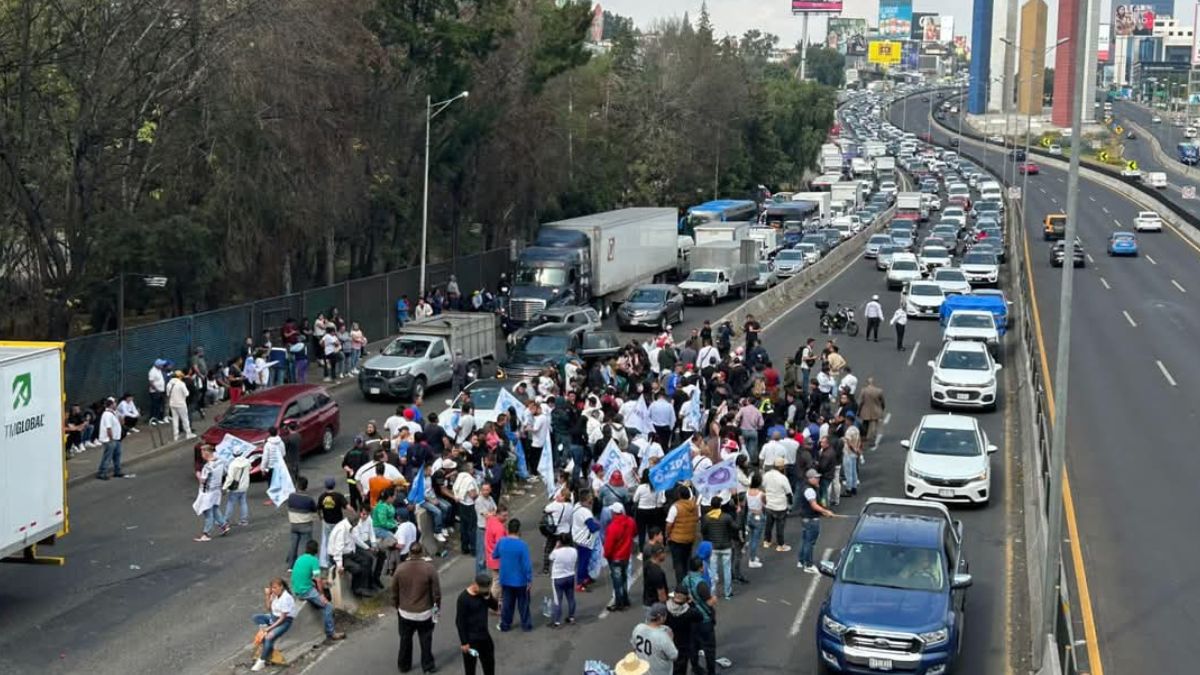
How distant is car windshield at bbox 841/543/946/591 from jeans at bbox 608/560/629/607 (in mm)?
2744

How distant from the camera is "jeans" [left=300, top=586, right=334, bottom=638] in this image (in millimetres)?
16536

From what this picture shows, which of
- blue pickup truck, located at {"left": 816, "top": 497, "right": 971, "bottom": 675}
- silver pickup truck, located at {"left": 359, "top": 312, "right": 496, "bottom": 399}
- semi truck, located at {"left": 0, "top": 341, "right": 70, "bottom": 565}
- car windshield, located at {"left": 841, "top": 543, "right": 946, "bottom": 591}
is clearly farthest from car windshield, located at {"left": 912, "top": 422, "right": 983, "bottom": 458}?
semi truck, located at {"left": 0, "top": 341, "right": 70, "bottom": 565}

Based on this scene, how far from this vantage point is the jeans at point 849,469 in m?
24.2

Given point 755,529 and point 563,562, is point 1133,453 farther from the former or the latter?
point 563,562

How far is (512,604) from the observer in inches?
672

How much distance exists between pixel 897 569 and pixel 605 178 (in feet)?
189

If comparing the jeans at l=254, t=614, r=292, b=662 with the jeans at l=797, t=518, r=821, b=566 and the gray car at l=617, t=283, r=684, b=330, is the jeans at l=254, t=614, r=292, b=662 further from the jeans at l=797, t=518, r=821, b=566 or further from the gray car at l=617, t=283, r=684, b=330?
the gray car at l=617, t=283, r=684, b=330

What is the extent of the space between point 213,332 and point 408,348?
4909mm

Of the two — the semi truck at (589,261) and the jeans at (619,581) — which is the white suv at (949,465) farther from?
the semi truck at (589,261)

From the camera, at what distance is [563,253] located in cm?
4656

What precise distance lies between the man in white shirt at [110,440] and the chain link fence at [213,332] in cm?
465

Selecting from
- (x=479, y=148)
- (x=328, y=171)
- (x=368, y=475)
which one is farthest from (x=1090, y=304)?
(x=368, y=475)

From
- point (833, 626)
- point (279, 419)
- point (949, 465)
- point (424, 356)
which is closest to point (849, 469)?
point (949, 465)

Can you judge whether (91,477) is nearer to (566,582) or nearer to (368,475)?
(368,475)
